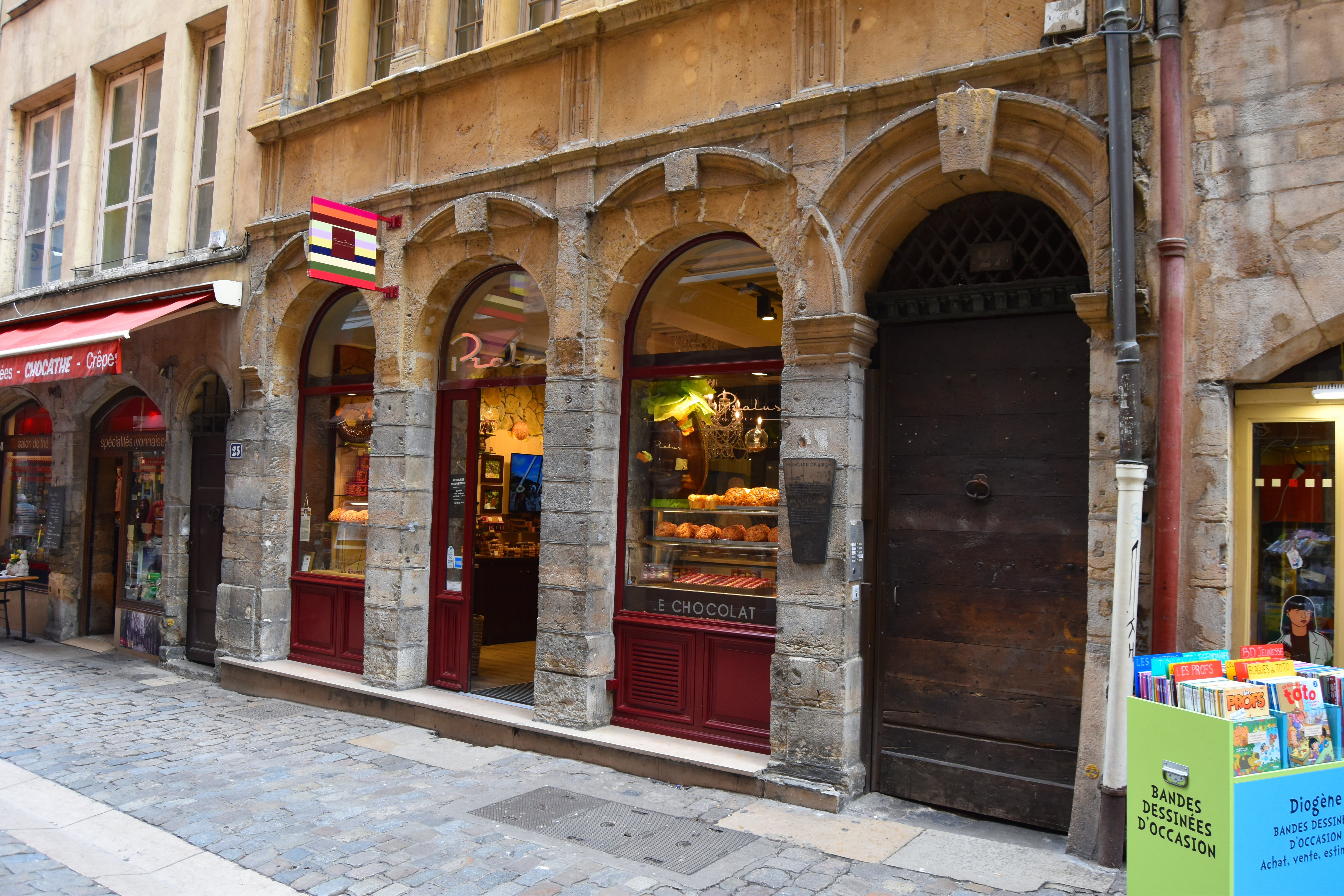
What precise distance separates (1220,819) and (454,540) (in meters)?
6.23

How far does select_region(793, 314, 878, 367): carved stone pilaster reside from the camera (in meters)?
5.70

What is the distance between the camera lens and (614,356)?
6988mm

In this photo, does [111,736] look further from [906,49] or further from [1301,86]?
[1301,86]

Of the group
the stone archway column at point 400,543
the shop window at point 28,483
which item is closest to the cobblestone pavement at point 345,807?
the stone archway column at point 400,543

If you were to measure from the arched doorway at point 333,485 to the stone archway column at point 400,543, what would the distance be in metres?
0.66

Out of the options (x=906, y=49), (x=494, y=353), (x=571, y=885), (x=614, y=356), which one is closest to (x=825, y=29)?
(x=906, y=49)

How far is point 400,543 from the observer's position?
7965mm

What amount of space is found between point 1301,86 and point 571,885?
5125mm

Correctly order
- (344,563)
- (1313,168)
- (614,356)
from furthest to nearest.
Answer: (344,563) < (614,356) < (1313,168)

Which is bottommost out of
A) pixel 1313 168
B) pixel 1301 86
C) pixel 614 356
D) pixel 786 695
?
pixel 786 695

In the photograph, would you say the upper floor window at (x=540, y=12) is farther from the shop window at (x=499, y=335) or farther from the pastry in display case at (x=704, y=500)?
the pastry in display case at (x=704, y=500)

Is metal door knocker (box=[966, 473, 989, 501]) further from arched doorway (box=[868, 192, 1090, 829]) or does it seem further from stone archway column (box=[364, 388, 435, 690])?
stone archway column (box=[364, 388, 435, 690])

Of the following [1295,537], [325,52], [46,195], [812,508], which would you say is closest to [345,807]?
[812,508]

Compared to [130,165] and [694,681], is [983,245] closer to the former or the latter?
[694,681]
